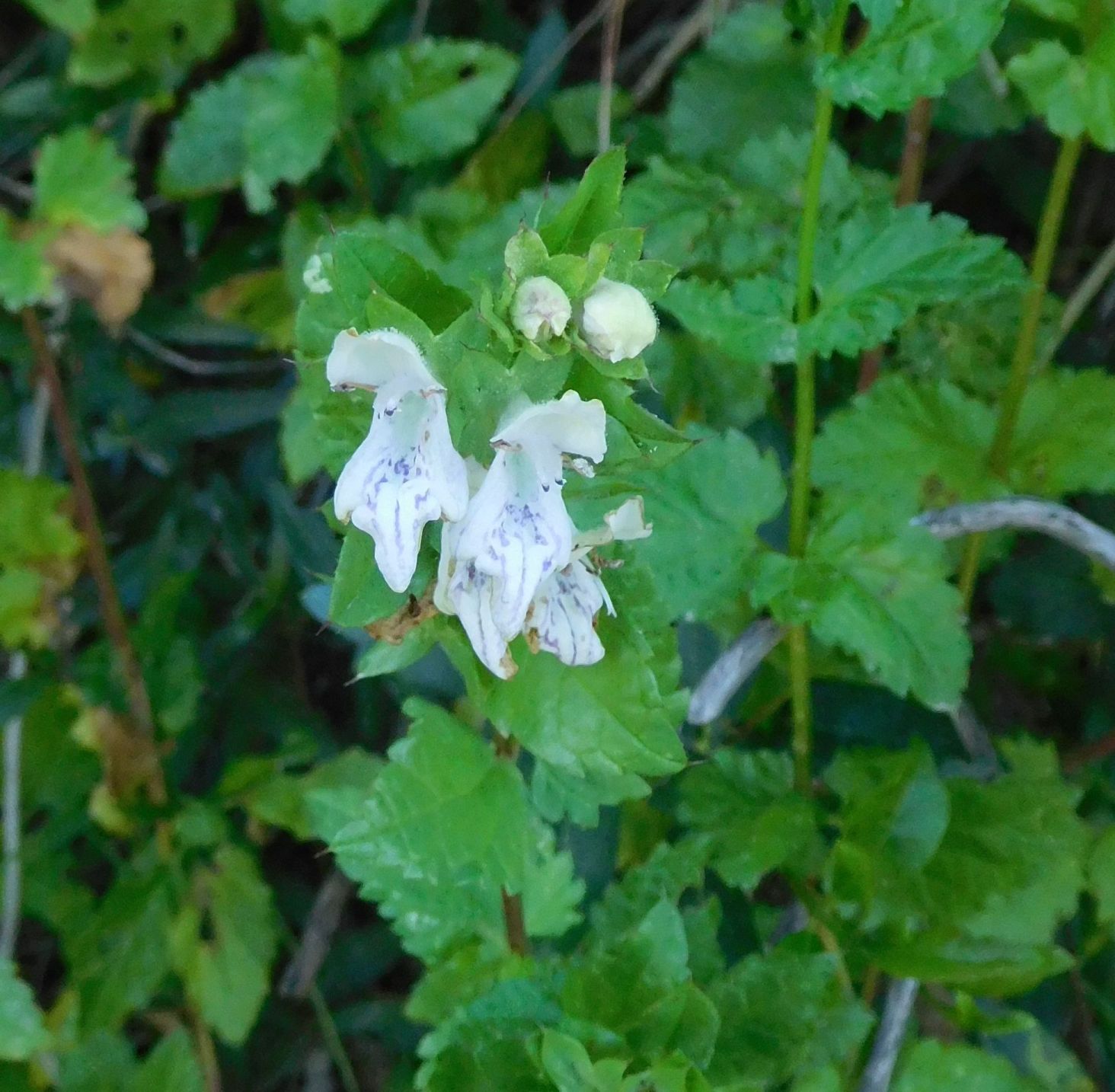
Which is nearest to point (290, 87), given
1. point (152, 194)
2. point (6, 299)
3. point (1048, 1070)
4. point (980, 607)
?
point (6, 299)

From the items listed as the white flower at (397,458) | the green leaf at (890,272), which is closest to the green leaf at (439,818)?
the white flower at (397,458)

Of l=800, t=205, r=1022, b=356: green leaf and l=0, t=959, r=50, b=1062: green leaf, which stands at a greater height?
l=800, t=205, r=1022, b=356: green leaf

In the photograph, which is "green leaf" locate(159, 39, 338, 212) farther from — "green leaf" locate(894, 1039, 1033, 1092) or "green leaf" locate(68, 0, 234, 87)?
"green leaf" locate(894, 1039, 1033, 1092)

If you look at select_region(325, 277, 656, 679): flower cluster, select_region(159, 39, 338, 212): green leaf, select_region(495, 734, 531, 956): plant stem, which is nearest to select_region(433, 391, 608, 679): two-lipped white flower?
select_region(325, 277, 656, 679): flower cluster

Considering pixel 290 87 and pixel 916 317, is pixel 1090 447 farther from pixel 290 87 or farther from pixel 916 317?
pixel 290 87

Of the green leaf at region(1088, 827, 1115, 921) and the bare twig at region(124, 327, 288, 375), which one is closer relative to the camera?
the green leaf at region(1088, 827, 1115, 921)

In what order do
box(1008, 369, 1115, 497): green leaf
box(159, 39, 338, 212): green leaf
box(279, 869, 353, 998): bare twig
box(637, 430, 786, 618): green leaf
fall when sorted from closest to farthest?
box(637, 430, 786, 618): green leaf, box(1008, 369, 1115, 497): green leaf, box(159, 39, 338, 212): green leaf, box(279, 869, 353, 998): bare twig

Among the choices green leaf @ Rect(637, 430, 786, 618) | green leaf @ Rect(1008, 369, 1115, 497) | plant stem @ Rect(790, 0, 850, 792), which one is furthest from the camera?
green leaf @ Rect(1008, 369, 1115, 497)
